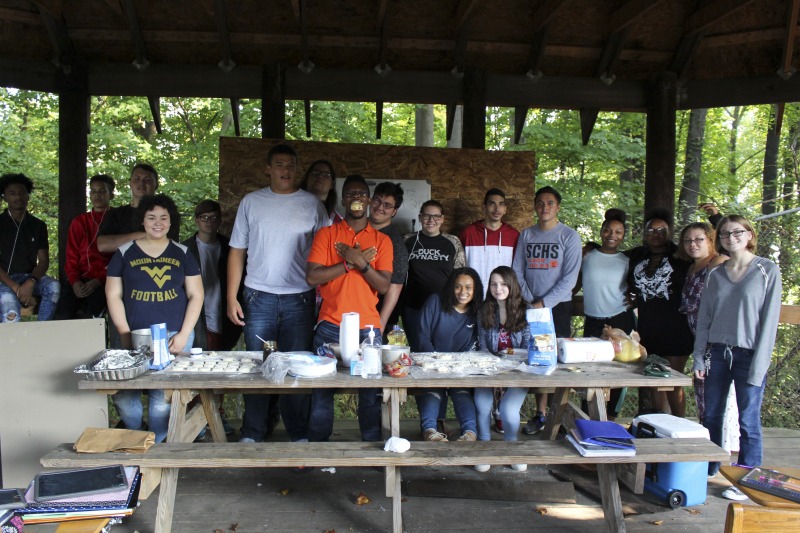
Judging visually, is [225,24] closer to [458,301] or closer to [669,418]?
[458,301]

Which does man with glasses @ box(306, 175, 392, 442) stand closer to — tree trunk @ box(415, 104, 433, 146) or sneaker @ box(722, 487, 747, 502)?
sneaker @ box(722, 487, 747, 502)

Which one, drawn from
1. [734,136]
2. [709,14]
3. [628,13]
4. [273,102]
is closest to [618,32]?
[628,13]

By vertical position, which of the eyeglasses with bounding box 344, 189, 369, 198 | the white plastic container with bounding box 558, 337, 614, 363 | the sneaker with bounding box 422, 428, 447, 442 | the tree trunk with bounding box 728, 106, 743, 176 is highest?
the tree trunk with bounding box 728, 106, 743, 176

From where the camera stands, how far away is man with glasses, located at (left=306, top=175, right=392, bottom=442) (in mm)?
3816

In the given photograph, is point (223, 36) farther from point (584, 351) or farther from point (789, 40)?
point (789, 40)

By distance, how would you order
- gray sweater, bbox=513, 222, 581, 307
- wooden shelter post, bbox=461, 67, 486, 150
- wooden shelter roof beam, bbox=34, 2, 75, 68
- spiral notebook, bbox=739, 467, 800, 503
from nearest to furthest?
spiral notebook, bbox=739, 467, 800, 503 < gray sweater, bbox=513, 222, 581, 307 < wooden shelter roof beam, bbox=34, 2, 75, 68 < wooden shelter post, bbox=461, 67, 486, 150

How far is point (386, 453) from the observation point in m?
3.05

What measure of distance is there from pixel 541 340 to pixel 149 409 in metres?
2.50

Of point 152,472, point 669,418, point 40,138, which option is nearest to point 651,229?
point 669,418

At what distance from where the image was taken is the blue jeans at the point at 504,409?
13.4 feet

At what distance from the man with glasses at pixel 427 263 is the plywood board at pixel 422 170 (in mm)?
1248

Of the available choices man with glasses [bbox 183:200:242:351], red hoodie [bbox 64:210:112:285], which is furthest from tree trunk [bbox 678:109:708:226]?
red hoodie [bbox 64:210:112:285]

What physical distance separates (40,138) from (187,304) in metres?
11.0

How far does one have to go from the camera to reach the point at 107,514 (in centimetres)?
235
